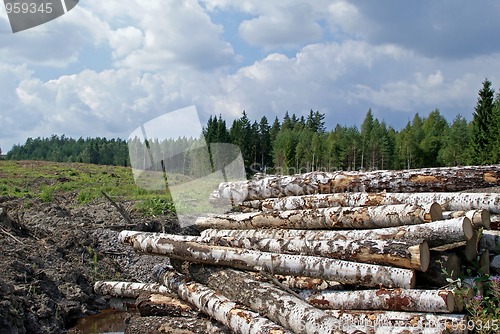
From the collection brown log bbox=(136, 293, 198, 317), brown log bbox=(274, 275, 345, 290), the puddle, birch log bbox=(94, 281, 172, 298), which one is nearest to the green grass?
birch log bbox=(94, 281, 172, 298)

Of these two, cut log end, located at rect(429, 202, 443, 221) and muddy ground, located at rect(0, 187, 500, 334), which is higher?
cut log end, located at rect(429, 202, 443, 221)

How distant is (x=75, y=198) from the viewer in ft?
80.1

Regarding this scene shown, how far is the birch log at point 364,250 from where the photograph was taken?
547cm

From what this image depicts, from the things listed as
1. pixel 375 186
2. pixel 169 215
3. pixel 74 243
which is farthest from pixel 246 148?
pixel 375 186

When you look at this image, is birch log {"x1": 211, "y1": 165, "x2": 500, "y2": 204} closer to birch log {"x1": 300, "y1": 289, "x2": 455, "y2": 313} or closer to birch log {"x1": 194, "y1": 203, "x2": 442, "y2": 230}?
birch log {"x1": 194, "y1": 203, "x2": 442, "y2": 230}

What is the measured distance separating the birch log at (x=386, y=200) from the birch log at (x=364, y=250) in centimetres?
89

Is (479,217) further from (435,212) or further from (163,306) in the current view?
(163,306)

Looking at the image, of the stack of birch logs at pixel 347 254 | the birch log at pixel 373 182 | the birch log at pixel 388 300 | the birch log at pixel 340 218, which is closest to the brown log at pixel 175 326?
the stack of birch logs at pixel 347 254

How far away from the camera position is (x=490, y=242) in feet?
19.9

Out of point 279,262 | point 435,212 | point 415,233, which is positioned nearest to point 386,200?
point 435,212

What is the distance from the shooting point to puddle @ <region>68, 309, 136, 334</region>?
380 inches

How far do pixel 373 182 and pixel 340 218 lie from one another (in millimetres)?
891

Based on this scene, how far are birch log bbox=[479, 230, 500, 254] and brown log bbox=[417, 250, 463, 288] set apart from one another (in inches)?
20.0

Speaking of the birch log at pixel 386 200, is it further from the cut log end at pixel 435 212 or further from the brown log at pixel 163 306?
the brown log at pixel 163 306
